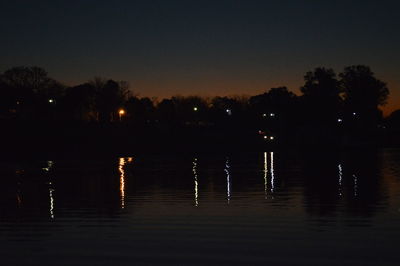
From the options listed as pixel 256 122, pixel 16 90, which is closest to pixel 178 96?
pixel 256 122

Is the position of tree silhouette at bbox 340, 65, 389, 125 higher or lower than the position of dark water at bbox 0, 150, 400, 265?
higher

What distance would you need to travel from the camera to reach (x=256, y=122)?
496 feet

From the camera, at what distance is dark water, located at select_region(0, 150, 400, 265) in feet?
46.5

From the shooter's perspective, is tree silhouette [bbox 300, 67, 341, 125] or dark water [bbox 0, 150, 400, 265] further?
tree silhouette [bbox 300, 67, 341, 125]

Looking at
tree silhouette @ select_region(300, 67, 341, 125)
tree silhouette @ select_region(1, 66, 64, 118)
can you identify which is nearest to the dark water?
tree silhouette @ select_region(1, 66, 64, 118)

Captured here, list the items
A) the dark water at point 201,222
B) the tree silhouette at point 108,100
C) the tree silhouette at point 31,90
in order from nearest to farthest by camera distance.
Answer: the dark water at point 201,222 < the tree silhouette at point 31,90 < the tree silhouette at point 108,100

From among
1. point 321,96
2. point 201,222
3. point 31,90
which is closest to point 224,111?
point 321,96

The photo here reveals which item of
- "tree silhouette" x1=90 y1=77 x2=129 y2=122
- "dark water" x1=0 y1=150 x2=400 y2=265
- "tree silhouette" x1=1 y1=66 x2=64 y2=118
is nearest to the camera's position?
"dark water" x1=0 y1=150 x2=400 y2=265

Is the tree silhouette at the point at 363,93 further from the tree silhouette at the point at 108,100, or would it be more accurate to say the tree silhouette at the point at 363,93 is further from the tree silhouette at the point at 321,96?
the tree silhouette at the point at 108,100

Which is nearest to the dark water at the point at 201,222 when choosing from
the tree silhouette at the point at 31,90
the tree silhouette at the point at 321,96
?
the tree silhouette at the point at 31,90

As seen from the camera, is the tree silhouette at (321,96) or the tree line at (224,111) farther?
the tree silhouette at (321,96)

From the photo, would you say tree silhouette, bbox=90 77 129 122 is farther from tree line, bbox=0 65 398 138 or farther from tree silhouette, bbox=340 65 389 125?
tree silhouette, bbox=340 65 389 125

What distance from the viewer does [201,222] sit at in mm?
19188

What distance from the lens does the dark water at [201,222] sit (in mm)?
14188
